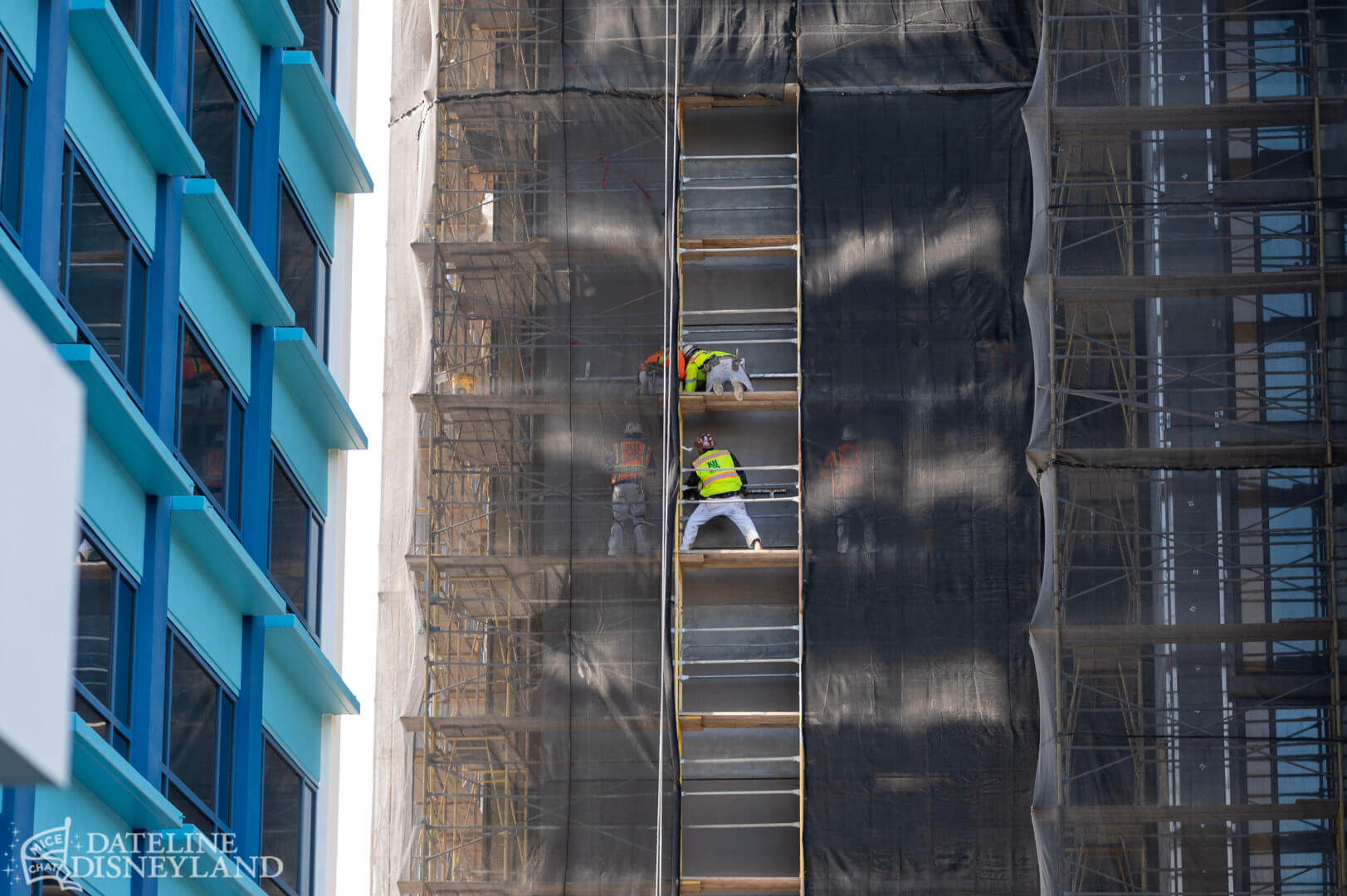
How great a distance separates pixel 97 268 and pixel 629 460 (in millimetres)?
7264

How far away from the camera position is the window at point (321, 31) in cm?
2034

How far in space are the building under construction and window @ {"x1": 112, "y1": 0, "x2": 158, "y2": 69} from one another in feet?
17.4

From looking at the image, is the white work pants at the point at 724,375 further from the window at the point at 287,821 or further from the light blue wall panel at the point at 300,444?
the window at the point at 287,821

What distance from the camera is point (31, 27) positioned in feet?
40.9

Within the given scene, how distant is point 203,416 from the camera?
16328 millimetres

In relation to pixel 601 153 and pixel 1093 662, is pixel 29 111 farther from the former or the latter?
pixel 1093 662

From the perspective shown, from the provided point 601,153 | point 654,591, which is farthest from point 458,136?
point 654,591

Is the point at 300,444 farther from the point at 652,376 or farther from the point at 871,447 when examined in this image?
the point at 871,447

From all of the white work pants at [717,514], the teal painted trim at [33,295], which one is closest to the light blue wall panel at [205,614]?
the teal painted trim at [33,295]

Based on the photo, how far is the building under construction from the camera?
54.4ft

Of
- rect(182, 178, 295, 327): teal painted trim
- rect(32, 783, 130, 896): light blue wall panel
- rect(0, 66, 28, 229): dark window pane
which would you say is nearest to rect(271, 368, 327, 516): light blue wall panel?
rect(182, 178, 295, 327): teal painted trim

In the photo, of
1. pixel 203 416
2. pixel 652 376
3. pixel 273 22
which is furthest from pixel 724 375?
pixel 203 416

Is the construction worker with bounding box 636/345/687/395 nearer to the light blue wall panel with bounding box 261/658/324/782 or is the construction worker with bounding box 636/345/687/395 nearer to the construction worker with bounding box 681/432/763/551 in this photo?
the construction worker with bounding box 681/432/763/551

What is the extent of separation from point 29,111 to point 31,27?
0.63m
